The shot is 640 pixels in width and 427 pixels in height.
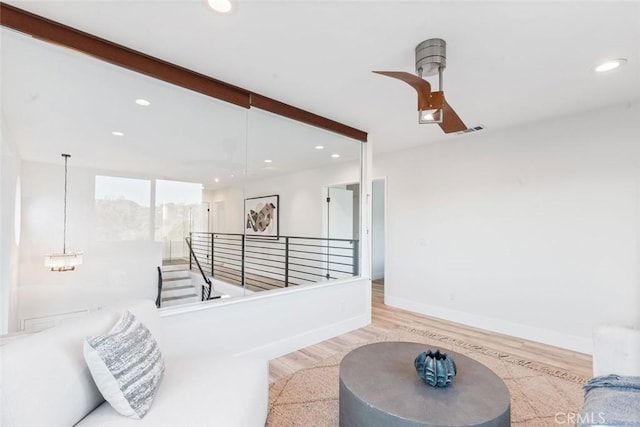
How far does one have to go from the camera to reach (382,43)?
6.47 feet

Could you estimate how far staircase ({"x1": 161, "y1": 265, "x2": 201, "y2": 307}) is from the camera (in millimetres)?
2523

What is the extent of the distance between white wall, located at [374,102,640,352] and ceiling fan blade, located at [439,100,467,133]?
72.3 inches

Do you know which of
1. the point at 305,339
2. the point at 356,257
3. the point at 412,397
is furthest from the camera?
the point at 356,257

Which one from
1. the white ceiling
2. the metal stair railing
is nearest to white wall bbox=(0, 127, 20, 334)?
the white ceiling

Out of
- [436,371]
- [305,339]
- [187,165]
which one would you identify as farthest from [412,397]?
[187,165]

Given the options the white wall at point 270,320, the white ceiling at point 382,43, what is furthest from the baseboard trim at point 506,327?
the white ceiling at point 382,43

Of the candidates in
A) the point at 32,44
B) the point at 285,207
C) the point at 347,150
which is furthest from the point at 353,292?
the point at 32,44

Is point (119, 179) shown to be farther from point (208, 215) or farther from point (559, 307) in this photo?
point (559, 307)

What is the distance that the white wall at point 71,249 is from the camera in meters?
2.04

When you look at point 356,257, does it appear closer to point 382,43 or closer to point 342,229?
point 342,229

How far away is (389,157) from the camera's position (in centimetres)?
492

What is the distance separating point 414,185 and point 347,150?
4.30 ft

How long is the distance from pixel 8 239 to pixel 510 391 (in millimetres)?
3760

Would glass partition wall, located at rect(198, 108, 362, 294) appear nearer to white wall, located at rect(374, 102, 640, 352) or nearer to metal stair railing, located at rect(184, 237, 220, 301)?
metal stair railing, located at rect(184, 237, 220, 301)
